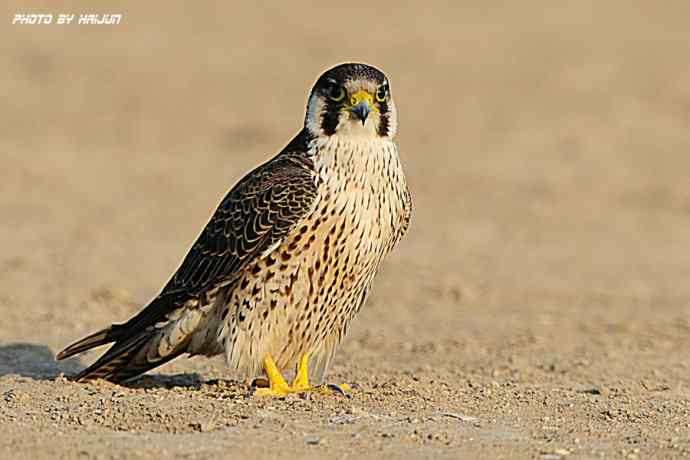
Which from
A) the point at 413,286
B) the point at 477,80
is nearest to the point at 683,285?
the point at 413,286

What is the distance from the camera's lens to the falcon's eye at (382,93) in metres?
6.44

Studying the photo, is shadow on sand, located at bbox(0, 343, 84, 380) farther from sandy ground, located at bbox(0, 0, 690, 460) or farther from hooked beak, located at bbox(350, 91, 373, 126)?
hooked beak, located at bbox(350, 91, 373, 126)

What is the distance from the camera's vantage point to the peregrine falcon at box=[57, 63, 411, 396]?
6324mm

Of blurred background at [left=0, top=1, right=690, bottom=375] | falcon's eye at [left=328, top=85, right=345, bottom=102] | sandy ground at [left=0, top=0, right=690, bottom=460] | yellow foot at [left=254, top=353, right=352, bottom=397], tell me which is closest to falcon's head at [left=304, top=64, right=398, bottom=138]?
falcon's eye at [left=328, top=85, right=345, bottom=102]

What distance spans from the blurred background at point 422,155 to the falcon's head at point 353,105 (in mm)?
2067

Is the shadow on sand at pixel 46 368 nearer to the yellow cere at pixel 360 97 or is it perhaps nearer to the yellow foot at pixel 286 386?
the yellow foot at pixel 286 386

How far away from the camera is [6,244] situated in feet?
39.5

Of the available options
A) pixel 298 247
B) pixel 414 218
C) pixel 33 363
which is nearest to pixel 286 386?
pixel 298 247

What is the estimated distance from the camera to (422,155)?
16.5 metres

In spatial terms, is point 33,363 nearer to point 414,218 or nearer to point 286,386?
point 286,386

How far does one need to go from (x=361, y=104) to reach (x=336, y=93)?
0.53ft

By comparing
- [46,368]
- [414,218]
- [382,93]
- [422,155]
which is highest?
[422,155]

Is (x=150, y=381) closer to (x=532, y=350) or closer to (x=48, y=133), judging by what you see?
(x=532, y=350)

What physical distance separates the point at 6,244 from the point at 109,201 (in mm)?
2540
